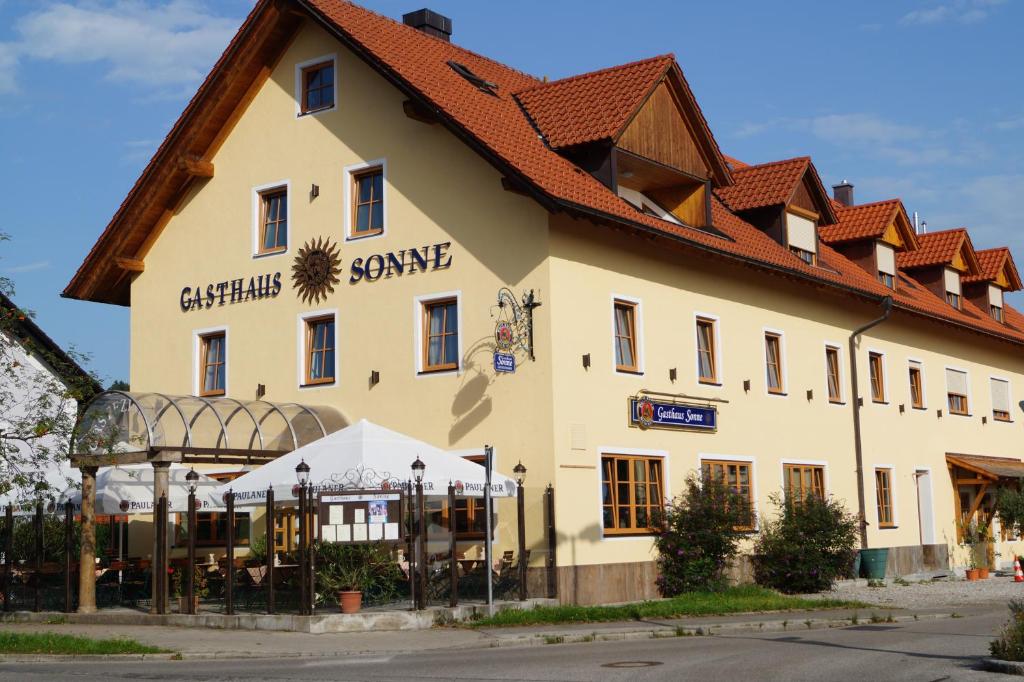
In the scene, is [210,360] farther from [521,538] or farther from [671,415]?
[671,415]

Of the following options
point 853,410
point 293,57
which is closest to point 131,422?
point 293,57

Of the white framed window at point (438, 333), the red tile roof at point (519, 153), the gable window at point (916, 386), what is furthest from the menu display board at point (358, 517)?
the gable window at point (916, 386)

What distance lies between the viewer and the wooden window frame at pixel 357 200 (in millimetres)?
24734

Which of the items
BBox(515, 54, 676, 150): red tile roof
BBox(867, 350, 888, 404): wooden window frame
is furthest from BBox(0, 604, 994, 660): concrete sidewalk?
BBox(867, 350, 888, 404): wooden window frame

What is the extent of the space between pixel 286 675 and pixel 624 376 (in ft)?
37.2

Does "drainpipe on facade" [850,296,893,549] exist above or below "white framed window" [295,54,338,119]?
below

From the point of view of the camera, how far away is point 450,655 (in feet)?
52.2

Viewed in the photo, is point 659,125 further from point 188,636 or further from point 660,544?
point 188,636

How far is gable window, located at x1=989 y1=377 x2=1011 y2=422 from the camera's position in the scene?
38.8 metres

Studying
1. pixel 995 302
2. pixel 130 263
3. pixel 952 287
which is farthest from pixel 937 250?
pixel 130 263

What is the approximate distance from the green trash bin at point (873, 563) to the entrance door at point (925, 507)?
5072 mm

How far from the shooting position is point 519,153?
23.0m

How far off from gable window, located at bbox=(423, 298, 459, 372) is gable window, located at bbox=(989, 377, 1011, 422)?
2108 centimetres

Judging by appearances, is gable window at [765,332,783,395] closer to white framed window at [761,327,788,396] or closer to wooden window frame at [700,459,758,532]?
white framed window at [761,327,788,396]
